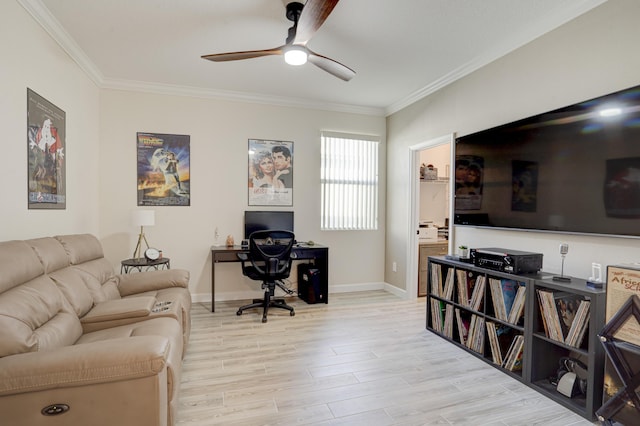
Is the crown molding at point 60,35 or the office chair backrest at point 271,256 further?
the office chair backrest at point 271,256

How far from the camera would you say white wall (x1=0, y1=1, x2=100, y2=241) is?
7.00 ft

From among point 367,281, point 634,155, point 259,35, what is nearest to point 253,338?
point 367,281

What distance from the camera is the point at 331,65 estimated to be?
8.83ft

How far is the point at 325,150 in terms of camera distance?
470 cm

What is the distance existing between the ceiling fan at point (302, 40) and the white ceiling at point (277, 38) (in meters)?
0.16

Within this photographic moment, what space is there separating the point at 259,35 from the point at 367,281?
359cm

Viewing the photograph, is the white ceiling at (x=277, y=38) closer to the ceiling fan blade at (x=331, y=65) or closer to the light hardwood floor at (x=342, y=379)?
the ceiling fan blade at (x=331, y=65)

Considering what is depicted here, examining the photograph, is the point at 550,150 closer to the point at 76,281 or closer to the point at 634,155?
the point at 634,155

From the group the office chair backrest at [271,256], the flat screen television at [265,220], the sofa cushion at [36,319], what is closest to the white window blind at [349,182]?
the flat screen television at [265,220]

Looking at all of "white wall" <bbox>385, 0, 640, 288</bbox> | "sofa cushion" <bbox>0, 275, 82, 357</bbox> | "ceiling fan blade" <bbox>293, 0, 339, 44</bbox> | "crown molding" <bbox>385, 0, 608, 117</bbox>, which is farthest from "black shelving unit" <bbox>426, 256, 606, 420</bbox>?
"sofa cushion" <bbox>0, 275, 82, 357</bbox>

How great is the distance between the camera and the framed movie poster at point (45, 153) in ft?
7.91

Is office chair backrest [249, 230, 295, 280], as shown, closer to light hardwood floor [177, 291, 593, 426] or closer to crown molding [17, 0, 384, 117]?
light hardwood floor [177, 291, 593, 426]

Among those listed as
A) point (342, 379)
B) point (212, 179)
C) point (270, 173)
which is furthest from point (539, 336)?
point (212, 179)

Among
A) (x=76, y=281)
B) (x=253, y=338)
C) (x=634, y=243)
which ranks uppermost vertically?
(x=634, y=243)
